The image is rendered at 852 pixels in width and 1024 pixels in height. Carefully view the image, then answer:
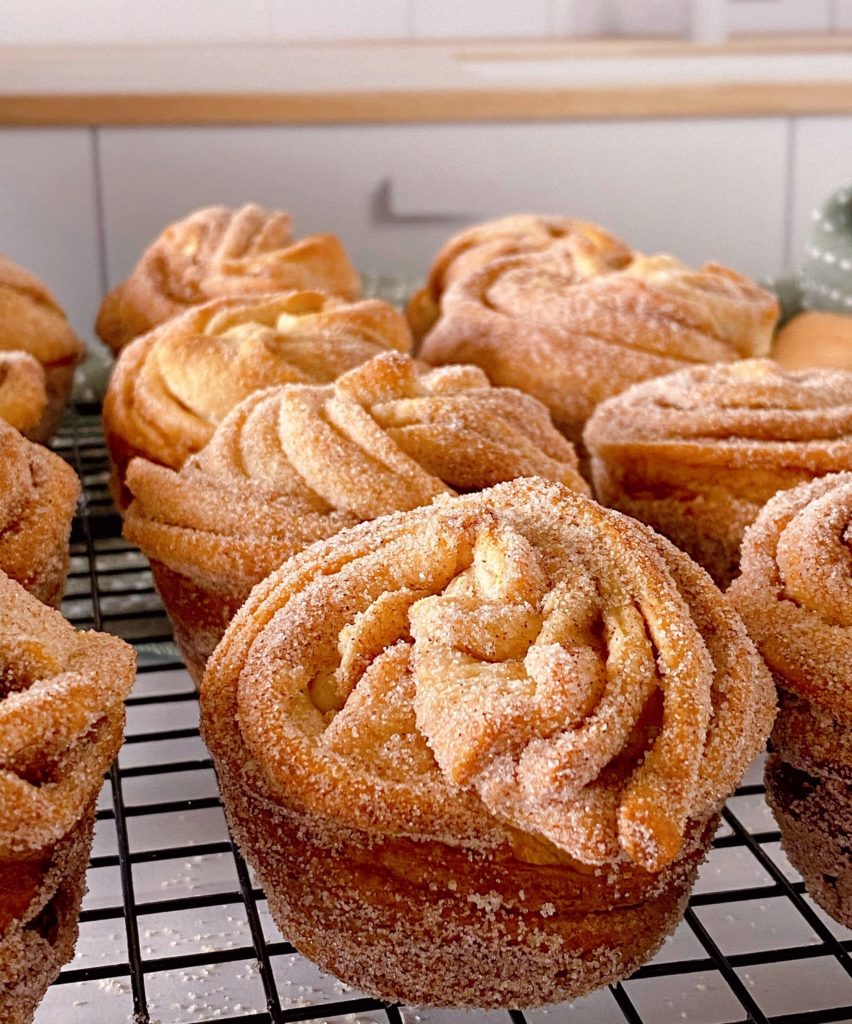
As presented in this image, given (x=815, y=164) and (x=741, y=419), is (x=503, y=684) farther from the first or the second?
(x=815, y=164)

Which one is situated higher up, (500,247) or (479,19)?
(479,19)

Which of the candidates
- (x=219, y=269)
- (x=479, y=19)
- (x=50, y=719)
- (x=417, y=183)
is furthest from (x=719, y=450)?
(x=479, y=19)

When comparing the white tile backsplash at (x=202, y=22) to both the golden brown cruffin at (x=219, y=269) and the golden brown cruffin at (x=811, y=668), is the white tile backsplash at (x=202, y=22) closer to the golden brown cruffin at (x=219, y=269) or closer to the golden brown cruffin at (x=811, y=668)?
the golden brown cruffin at (x=219, y=269)

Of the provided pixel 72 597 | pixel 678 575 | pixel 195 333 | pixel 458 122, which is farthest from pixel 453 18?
pixel 678 575

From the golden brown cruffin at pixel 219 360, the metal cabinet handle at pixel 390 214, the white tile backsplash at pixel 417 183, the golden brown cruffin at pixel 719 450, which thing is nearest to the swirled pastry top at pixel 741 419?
the golden brown cruffin at pixel 719 450

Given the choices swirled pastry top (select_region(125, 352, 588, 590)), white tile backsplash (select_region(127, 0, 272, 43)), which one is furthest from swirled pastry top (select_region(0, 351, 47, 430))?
white tile backsplash (select_region(127, 0, 272, 43))
